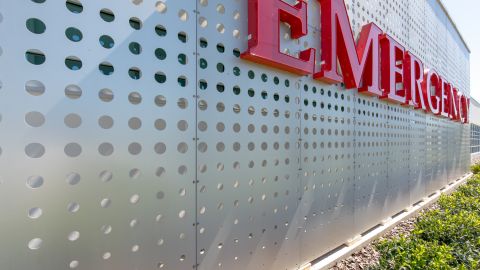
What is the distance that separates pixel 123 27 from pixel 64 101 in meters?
0.50

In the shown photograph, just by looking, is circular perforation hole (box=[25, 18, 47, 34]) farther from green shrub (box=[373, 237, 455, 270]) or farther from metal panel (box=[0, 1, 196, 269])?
green shrub (box=[373, 237, 455, 270])

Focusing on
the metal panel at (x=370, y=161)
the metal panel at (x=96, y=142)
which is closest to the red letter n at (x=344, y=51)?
the metal panel at (x=370, y=161)

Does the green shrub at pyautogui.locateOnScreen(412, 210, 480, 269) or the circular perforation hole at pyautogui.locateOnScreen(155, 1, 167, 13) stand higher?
the circular perforation hole at pyautogui.locateOnScreen(155, 1, 167, 13)

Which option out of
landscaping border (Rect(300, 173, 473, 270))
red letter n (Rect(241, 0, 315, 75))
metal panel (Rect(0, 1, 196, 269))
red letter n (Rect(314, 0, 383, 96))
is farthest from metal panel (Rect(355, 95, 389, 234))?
metal panel (Rect(0, 1, 196, 269))

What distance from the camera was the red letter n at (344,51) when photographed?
2561 mm

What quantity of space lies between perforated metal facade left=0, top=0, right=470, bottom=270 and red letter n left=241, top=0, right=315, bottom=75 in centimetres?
8

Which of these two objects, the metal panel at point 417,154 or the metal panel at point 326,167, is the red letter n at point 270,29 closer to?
the metal panel at point 326,167

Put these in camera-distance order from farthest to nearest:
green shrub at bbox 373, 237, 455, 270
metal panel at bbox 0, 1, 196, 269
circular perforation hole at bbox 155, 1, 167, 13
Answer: green shrub at bbox 373, 237, 455, 270, circular perforation hole at bbox 155, 1, 167, 13, metal panel at bbox 0, 1, 196, 269

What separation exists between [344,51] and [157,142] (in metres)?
2.26

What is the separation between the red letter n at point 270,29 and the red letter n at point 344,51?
0.47 m

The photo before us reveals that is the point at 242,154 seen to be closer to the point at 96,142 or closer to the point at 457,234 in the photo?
the point at 96,142

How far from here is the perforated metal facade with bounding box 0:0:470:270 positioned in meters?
1.11

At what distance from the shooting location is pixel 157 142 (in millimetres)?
1478

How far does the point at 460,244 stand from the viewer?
2.64 meters
